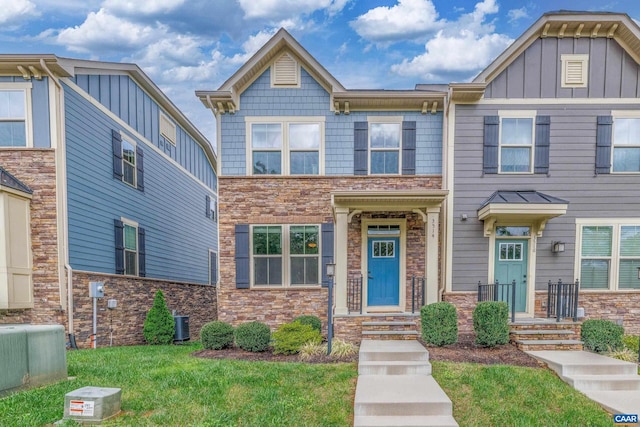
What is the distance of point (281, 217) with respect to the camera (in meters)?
8.47

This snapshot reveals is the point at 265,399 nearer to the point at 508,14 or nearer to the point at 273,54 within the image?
the point at 273,54

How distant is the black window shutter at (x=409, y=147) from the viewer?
8.38 meters

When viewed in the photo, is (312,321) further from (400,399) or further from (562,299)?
(562,299)

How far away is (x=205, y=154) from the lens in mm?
15422

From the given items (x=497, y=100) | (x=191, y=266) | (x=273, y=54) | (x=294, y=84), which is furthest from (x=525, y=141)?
(x=191, y=266)

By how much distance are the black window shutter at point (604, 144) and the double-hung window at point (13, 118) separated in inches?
494

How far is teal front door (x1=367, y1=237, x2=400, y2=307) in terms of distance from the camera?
8.32m

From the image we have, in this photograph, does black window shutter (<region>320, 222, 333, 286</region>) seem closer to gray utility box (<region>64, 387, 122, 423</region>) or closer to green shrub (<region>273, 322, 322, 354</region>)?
green shrub (<region>273, 322, 322, 354</region>)

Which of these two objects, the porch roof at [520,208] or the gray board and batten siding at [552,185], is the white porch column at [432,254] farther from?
the porch roof at [520,208]

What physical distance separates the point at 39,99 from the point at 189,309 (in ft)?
26.4

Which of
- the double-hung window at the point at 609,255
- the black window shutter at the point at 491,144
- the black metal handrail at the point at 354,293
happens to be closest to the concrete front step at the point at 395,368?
the black metal handrail at the point at 354,293

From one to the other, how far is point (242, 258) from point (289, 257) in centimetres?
116

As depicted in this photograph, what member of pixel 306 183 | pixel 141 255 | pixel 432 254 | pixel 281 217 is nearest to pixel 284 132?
pixel 306 183

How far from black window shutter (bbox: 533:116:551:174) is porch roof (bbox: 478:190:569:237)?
60 cm
